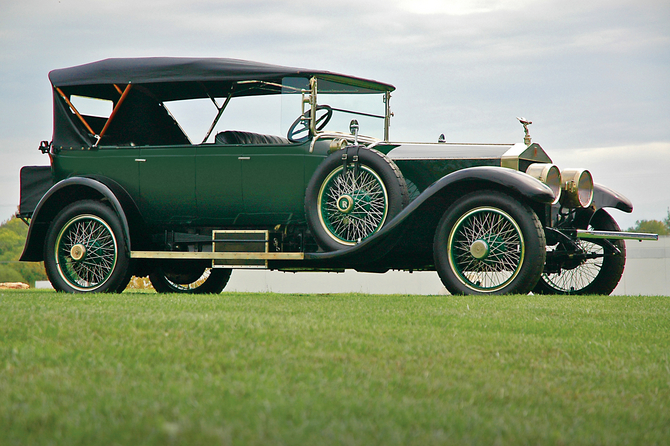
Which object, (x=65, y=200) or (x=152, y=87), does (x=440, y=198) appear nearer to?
(x=152, y=87)

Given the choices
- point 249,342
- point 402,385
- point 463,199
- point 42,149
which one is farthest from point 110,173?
point 402,385

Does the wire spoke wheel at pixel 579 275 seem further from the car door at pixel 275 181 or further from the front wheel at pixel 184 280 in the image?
the front wheel at pixel 184 280

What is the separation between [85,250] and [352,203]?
3.06 m

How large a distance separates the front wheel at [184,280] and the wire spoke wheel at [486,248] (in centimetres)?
409

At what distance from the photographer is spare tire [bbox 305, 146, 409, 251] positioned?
717 centimetres

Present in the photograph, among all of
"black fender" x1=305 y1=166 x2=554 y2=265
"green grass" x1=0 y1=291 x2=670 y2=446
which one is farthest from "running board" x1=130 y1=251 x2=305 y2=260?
"green grass" x1=0 y1=291 x2=670 y2=446

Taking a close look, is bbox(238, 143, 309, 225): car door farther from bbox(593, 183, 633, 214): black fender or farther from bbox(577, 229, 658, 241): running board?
bbox(593, 183, 633, 214): black fender

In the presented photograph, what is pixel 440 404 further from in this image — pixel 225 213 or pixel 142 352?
pixel 225 213

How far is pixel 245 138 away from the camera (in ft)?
26.3

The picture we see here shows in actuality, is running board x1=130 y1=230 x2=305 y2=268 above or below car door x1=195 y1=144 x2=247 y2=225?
below

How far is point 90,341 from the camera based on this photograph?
12.0 ft

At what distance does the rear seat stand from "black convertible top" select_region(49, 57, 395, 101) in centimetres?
52

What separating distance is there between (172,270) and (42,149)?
222 centimetres

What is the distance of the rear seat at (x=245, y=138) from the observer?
7961 mm
